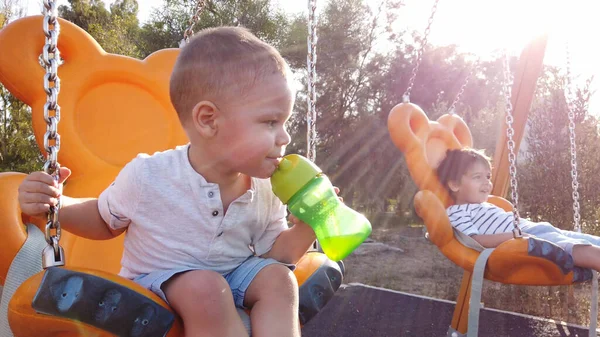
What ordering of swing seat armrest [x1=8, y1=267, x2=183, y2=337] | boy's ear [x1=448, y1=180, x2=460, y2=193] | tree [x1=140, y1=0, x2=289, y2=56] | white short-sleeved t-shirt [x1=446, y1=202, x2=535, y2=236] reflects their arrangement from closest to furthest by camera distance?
swing seat armrest [x1=8, y1=267, x2=183, y2=337] < white short-sleeved t-shirt [x1=446, y1=202, x2=535, y2=236] < boy's ear [x1=448, y1=180, x2=460, y2=193] < tree [x1=140, y1=0, x2=289, y2=56]

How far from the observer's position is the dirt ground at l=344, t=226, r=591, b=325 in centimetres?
436

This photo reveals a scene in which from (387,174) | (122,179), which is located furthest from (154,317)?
(387,174)

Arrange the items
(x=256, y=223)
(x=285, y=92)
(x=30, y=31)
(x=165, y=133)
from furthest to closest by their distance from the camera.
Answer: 1. (x=165, y=133)
2. (x=30, y=31)
3. (x=256, y=223)
4. (x=285, y=92)

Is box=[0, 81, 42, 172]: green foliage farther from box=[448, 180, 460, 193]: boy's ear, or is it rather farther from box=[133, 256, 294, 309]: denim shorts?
box=[133, 256, 294, 309]: denim shorts

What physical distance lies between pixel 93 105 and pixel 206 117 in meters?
1.00

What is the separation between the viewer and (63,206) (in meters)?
1.29

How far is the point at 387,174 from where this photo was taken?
9.28 metres

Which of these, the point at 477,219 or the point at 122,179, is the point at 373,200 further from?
the point at 122,179

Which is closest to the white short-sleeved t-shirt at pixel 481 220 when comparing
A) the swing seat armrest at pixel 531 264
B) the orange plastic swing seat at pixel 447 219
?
the orange plastic swing seat at pixel 447 219

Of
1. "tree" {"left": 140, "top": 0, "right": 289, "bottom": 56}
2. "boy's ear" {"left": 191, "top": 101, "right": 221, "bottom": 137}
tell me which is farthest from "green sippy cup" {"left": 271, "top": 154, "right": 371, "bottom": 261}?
"tree" {"left": 140, "top": 0, "right": 289, "bottom": 56}

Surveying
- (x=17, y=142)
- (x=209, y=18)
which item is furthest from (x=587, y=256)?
(x=209, y=18)

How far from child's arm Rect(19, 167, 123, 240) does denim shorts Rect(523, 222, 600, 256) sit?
6.60 ft

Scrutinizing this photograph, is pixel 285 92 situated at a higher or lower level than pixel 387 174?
higher

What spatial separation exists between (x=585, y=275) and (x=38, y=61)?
2.41 meters
